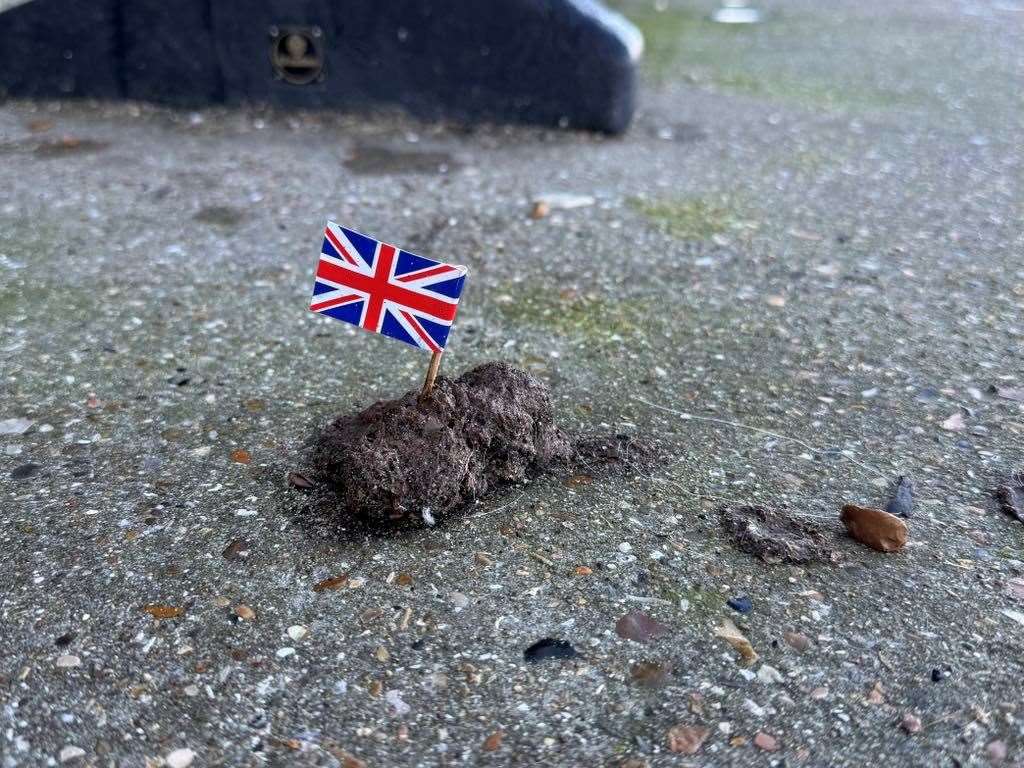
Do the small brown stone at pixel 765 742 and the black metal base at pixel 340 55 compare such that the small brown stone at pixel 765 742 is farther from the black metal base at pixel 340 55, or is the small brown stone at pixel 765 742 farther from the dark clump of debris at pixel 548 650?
the black metal base at pixel 340 55

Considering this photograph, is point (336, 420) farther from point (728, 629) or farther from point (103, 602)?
point (728, 629)

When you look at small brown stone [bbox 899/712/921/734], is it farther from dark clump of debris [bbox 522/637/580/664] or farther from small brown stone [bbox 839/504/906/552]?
dark clump of debris [bbox 522/637/580/664]

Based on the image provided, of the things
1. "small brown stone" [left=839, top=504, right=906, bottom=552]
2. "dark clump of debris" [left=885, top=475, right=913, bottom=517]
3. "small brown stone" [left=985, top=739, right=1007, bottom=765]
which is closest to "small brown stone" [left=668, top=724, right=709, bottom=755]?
"small brown stone" [left=985, top=739, right=1007, bottom=765]

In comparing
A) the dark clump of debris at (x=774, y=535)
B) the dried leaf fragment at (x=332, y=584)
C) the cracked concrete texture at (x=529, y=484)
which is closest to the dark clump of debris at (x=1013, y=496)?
the cracked concrete texture at (x=529, y=484)

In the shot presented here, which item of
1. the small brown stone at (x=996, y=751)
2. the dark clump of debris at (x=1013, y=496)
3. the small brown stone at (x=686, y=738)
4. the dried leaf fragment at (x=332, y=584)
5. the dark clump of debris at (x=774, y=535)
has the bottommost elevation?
the small brown stone at (x=686, y=738)

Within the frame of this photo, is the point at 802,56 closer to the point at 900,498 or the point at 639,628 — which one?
the point at 900,498

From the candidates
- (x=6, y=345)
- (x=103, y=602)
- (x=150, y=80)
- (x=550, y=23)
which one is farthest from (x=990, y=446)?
(x=150, y=80)
